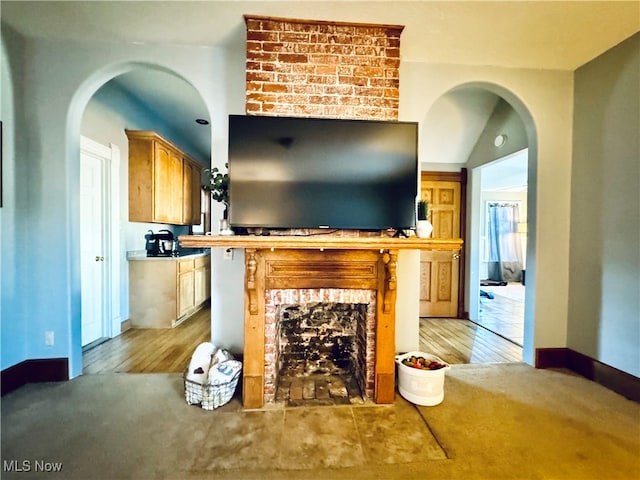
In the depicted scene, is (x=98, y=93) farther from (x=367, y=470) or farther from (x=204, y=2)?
(x=367, y=470)

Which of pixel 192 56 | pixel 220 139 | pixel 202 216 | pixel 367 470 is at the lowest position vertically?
pixel 367 470

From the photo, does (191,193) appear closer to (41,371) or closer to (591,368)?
(41,371)

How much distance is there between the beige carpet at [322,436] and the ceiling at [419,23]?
2.85m

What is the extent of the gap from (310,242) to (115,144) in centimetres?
316

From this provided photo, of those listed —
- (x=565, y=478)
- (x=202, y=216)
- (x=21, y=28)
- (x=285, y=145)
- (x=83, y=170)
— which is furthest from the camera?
(x=202, y=216)

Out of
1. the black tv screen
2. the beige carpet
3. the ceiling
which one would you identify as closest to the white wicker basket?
the beige carpet

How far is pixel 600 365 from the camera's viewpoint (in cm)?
239

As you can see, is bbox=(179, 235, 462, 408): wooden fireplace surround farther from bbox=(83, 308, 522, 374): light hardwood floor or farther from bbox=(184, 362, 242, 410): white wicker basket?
bbox=(83, 308, 522, 374): light hardwood floor

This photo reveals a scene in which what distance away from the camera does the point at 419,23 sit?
208 centimetres

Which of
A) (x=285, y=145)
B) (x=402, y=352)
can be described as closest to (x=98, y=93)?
(x=285, y=145)

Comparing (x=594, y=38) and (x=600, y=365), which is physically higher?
(x=594, y=38)

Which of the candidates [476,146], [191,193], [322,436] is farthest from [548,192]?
[191,193]

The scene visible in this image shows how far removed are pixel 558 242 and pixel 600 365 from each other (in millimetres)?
1100

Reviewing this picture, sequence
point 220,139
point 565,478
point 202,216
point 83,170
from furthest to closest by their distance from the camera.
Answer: point 202,216 < point 83,170 < point 220,139 < point 565,478
